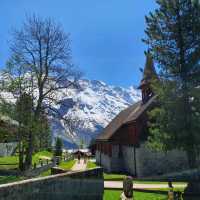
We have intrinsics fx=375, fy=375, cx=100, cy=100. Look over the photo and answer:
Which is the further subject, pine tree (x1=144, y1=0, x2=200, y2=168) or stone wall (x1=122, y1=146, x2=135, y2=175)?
stone wall (x1=122, y1=146, x2=135, y2=175)

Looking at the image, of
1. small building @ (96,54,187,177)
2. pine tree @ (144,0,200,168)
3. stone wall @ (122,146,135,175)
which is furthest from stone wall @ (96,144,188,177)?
pine tree @ (144,0,200,168)

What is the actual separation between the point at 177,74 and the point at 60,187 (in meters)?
13.6

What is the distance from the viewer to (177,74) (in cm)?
2325

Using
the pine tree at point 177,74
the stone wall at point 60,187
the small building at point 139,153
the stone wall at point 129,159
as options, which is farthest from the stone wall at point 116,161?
the stone wall at point 60,187

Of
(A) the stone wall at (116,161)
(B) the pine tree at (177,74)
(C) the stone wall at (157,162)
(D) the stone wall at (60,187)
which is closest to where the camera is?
(D) the stone wall at (60,187)

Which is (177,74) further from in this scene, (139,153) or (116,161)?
(116,161)

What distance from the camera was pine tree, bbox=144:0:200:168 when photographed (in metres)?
22.1

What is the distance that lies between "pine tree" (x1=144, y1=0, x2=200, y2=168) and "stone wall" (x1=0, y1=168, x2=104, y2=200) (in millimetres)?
8667

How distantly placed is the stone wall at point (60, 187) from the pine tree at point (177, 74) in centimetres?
867

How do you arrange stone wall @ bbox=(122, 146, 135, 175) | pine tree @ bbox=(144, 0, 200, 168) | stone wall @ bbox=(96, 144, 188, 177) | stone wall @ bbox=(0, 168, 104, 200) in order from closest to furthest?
stone wall @ bbox=(0, 168, 104, 200) < pine tree @ bbox=(144, 0, 200, 168) < stone wall @ bbox=(96, 144, 188, 177) < stone wall @ bbox=(122, 146, 135, 175)

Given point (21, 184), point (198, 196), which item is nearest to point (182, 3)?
point (198, 196)

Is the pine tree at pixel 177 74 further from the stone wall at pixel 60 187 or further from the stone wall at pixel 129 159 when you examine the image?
the stone wall at pixel 129 159

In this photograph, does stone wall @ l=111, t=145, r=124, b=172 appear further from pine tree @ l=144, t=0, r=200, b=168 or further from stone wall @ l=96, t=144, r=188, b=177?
pine tree @ l=144, t=0, r=200, b=168

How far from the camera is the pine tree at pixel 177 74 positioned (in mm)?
22078
